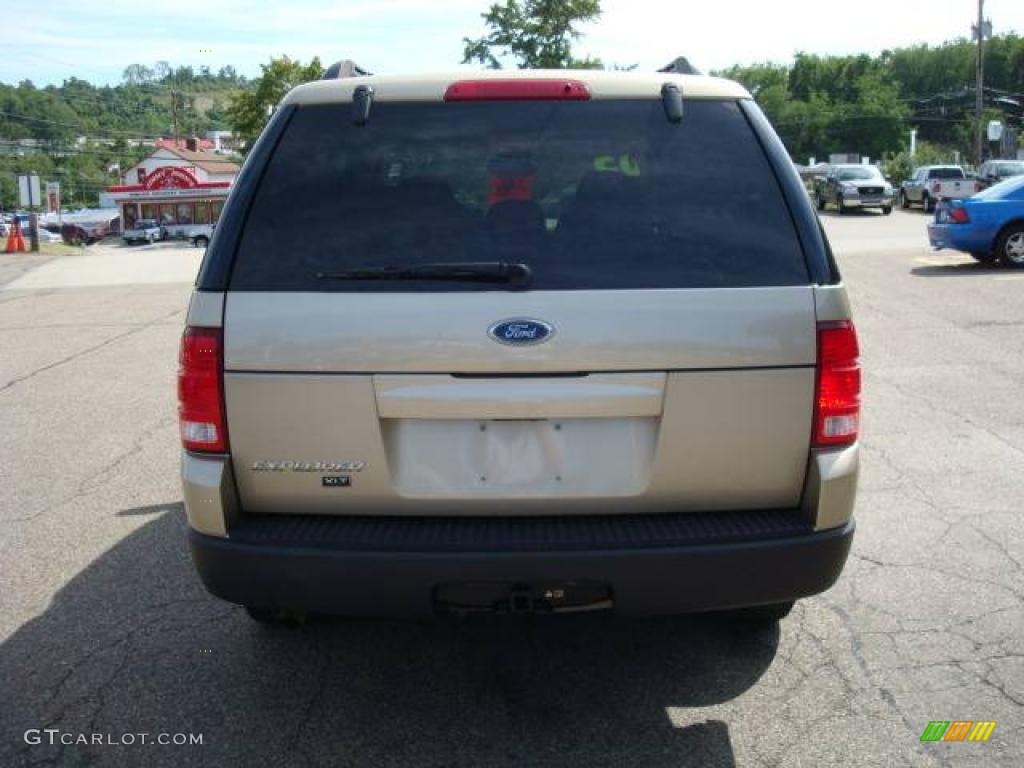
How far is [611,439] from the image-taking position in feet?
9.66

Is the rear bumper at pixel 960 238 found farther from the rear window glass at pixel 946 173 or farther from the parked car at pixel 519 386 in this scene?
the rear window glass at pixel 946 173

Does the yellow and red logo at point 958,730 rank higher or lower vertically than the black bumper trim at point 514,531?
lower

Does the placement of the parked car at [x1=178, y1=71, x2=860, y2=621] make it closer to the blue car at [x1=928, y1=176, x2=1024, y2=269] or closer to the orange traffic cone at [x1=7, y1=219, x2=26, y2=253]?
the blue car at [x1=928, y1=176, x2=1024, y2=269]

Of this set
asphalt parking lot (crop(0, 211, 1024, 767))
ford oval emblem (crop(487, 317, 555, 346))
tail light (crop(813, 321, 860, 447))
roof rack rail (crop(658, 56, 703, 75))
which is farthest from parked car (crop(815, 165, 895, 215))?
ford oval emblem (crop(487, 317, 555, 346))

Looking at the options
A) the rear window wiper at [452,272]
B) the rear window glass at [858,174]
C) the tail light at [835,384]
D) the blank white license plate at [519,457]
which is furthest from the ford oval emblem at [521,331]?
the rear window glass at [858,174]

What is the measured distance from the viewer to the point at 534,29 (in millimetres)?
47344

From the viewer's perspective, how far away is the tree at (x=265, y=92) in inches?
2303

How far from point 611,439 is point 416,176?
0.99 meters

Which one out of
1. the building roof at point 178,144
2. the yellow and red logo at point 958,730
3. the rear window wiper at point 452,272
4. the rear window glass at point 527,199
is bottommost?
the yellow and red logo at point 958,730

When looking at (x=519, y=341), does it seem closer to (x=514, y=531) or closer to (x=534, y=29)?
(x=514, y=531)

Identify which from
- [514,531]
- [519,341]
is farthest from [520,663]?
[519,341]

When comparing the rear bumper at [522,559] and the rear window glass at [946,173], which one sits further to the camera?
the rear window glass at [946,173]

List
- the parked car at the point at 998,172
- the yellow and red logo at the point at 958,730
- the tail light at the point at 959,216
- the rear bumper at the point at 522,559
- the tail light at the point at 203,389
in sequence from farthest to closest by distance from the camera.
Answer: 1. the parked car at the point at 998,172
2. the tail light at the point at 959,216
3. the yellow and red logo at the point at 958,730
4. the tail light at the point at 203,389
5. the rear bumper at the point at 522,559

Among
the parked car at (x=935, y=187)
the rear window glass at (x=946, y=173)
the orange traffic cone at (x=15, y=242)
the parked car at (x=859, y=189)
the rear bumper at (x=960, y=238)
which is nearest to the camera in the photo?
the rear bumper at (x=960, y=238)
